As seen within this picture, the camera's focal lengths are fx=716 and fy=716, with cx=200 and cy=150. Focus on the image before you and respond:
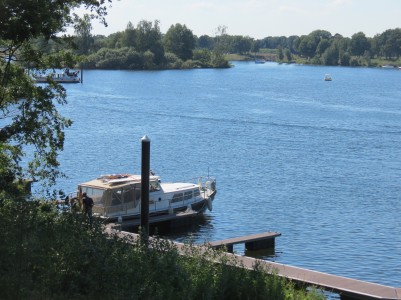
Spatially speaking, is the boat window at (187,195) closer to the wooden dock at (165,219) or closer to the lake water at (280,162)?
the wooden dock at (165,219)

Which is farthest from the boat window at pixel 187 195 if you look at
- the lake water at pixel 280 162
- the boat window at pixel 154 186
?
the boat window at pixel 154 186

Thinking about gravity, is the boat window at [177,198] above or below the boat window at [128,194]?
below

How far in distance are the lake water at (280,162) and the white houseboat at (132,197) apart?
4.37ft

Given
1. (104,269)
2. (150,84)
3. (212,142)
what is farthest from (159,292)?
(150,84)

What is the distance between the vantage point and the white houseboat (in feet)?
109

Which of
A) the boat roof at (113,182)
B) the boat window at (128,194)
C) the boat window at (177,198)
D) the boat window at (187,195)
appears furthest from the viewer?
the boat window at (187,195)

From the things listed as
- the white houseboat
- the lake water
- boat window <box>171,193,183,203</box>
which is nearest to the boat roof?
the white houseboat

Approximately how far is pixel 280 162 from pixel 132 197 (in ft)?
71.8

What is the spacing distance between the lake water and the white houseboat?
52.4 inches

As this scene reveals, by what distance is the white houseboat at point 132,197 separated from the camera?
33.4 m

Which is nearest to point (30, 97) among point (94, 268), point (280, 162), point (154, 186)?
point (94, 268)

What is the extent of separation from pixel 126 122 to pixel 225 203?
1468 inches

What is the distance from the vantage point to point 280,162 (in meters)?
53.9

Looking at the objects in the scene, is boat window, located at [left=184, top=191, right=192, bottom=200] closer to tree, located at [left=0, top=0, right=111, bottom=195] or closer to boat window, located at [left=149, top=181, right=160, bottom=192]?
boat window, located at [left=149, top=181, right=160, bottom=192]
